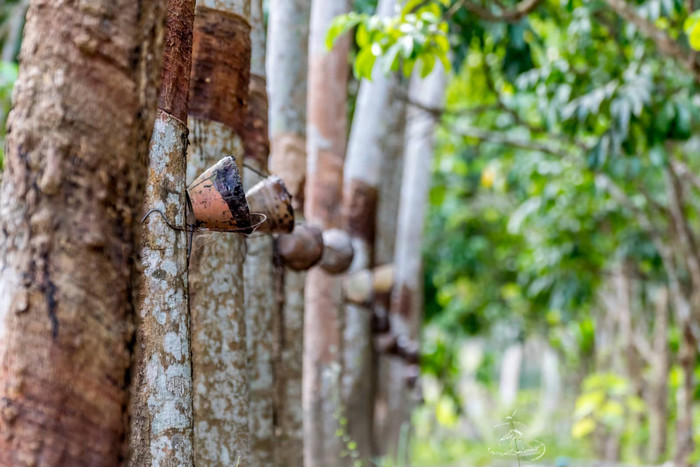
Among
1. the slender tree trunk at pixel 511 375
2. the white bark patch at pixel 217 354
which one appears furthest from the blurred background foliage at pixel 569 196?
the white bark patch at pixel 217 354

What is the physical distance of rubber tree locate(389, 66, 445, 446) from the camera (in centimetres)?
662

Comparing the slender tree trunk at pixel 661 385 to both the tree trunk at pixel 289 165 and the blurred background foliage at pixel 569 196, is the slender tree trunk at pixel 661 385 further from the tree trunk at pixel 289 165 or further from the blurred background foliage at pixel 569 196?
the tree trunk at pixel 289 165

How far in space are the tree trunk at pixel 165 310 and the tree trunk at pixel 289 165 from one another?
1271 millimetres

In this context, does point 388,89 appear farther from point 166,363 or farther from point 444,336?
point 444,336

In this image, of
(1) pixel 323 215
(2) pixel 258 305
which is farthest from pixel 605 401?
(2) pixel 258 305

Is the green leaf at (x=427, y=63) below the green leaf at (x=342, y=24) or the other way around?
below

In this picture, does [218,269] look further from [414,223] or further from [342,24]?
[414,223]

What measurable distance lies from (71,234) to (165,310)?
2.25 feet

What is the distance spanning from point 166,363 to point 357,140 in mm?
3828

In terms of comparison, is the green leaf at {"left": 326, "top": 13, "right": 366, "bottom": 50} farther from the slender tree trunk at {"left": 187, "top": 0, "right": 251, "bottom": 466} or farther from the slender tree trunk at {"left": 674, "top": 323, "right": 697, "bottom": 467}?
the slender tree trunk at {"left": 674, "top": 323, "right": 697, "bottom": 467}

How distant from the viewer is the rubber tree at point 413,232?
21.7 ft

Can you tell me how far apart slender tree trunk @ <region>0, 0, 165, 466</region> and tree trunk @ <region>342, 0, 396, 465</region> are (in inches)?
150

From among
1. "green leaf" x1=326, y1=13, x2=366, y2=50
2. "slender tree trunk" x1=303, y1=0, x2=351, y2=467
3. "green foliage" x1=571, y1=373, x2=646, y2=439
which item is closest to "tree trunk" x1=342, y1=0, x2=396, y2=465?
"slender tree trunk" x1=303, y1=0, x2=351, y2=467

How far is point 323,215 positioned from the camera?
455 centimetres
